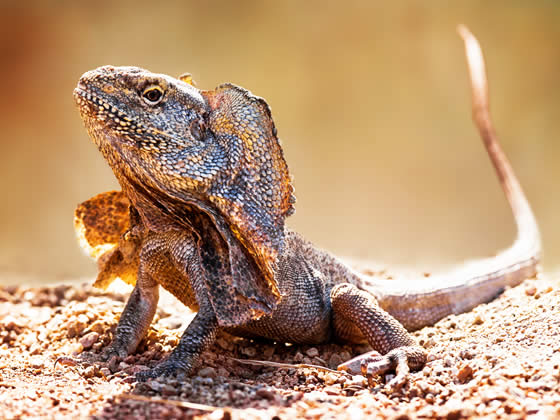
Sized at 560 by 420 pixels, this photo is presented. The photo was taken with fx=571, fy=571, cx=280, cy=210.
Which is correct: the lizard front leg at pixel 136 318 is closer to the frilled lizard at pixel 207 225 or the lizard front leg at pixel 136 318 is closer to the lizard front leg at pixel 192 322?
the frilled lizard at pixel 207 225

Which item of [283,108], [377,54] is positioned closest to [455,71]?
[377,54]

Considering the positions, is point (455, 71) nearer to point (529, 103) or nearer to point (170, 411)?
point (529, 103)

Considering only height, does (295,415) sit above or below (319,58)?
below

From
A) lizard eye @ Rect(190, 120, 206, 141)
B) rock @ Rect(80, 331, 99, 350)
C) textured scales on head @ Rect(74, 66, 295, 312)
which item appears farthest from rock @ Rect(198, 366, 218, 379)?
lizard eye @ Rect(190, 120, 206, 141)

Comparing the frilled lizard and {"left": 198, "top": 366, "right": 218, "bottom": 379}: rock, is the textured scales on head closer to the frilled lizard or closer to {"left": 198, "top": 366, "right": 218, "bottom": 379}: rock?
the frilled lizard

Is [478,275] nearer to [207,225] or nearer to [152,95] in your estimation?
[207,225]
